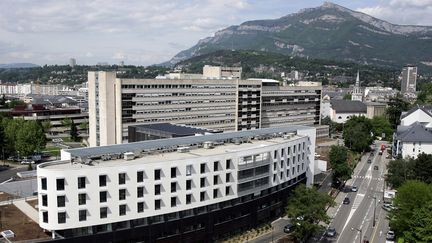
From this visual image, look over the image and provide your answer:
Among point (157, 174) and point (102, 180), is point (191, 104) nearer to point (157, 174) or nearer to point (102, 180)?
point (157, 174)

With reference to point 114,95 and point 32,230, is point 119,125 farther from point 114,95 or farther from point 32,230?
point 32,230

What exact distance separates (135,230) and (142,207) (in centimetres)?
252

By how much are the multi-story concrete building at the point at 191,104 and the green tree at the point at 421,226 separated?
61213mm

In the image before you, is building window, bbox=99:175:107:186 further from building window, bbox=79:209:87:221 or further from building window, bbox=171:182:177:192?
building window, bbox=171:182:177:192

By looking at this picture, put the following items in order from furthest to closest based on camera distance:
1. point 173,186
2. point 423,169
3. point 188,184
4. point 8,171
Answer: point 8,171 → point 423,169 → point 188,184 → point 173,186

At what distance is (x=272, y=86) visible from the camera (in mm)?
119625

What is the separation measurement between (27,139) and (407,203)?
7796 centimetres

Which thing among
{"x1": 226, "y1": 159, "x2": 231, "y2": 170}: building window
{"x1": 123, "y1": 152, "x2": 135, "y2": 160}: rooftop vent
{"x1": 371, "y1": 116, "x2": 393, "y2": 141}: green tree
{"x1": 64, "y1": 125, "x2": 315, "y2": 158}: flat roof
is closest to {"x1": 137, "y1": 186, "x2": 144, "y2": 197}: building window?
{"x1": 123, "y1": 152, "x2": 135, "y2": 160}: rooftop vent

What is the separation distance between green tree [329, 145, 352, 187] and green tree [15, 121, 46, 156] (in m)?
65.3

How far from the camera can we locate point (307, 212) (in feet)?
162

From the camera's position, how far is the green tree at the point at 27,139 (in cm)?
9025

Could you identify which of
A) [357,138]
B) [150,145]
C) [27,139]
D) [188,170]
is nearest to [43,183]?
[150,145]

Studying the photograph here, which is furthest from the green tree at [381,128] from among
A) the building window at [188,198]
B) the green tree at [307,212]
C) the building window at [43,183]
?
the building window at [43,183]

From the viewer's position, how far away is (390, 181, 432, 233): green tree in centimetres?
4934
